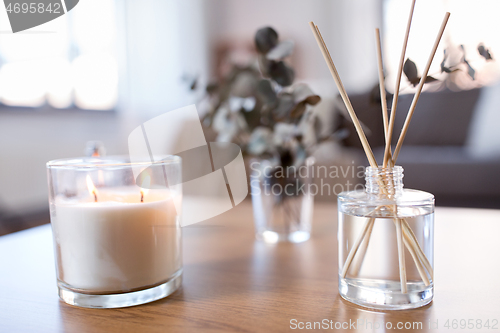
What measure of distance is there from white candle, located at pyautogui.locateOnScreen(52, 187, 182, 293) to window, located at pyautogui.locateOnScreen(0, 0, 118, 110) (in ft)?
5.49

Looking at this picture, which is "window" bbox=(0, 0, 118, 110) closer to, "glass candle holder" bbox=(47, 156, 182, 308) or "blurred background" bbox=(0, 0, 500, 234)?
"blurred background" bbox=(0, 0, 500, 234)

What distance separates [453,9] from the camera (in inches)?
95.1

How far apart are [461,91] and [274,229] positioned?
2.20m

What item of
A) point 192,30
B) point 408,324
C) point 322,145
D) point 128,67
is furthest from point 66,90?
point 408,324

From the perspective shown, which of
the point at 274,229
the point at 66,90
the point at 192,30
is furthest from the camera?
the point at 192,30

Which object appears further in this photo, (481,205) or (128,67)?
(128,67)

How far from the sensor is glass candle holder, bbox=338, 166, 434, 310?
344 millimetres

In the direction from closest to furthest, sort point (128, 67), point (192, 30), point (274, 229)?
1. point (274, 229)
2. point (128, 67)
3. point (192, 30)

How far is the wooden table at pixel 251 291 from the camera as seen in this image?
32 centimetres

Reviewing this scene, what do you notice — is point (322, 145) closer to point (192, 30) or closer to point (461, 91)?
point (461, 91)

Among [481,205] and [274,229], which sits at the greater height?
[274,229]

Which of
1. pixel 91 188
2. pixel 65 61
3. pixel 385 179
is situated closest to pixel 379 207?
pixel 385 179

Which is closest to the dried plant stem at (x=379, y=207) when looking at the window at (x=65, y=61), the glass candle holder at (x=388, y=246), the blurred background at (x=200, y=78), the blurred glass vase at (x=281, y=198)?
the glass candle holder at (x=388, y=246)

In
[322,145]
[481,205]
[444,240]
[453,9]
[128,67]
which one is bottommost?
[481,205]
